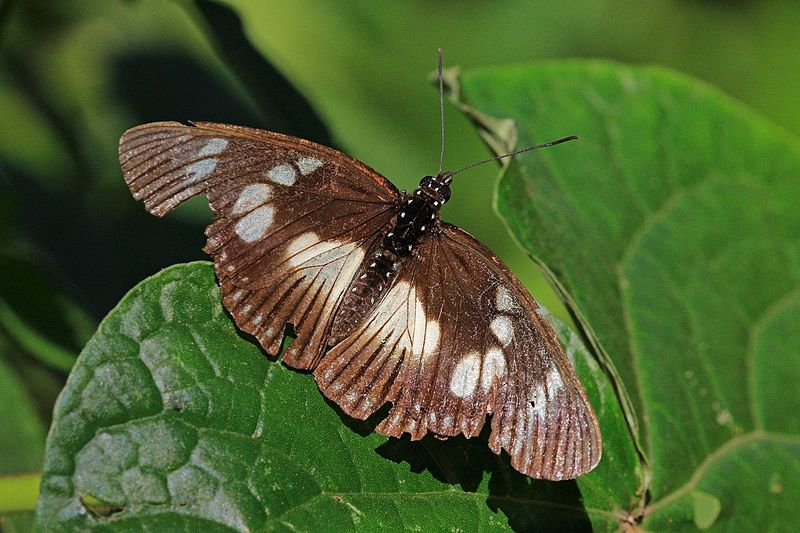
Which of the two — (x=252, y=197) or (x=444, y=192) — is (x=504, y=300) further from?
(x=252, y=197)

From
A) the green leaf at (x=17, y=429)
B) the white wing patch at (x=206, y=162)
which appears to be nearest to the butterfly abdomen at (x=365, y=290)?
the white wing patch at (x=206, y=162)

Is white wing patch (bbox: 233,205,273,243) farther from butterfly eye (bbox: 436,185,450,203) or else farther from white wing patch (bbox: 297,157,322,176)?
butterfly eye (bbox: 436,185,450,203)

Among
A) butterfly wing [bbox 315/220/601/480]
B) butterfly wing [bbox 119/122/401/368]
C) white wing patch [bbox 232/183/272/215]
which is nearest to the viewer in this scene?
butterfly wing [bbox 315/220/601/480]

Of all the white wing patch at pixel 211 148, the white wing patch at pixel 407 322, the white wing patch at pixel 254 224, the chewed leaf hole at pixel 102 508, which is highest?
the white wing patch at pixel 211 148

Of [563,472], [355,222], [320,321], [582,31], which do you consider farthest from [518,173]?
[582,31]

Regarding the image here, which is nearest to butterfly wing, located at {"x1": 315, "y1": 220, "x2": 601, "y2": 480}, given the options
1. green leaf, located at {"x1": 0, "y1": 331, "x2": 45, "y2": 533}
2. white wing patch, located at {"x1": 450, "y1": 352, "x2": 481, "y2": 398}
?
white wing patch, located at {"x1": 450, "y1": 352, "x2": 481, "y2": 398}


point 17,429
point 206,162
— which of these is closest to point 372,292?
point 206,162

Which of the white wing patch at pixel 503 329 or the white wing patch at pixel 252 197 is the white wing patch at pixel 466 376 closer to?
the white wing patch at pixel 503 329

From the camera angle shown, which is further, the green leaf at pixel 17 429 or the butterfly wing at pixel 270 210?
the green leaf at pixel 17 429
